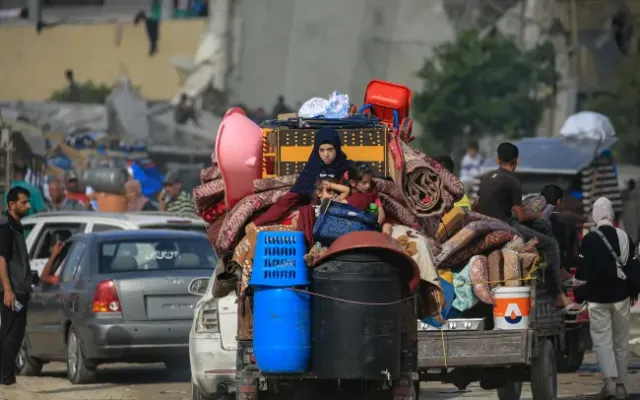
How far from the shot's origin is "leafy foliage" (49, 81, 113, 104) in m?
75.8

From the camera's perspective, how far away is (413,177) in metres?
10.7

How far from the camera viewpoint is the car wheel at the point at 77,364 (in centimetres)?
1531

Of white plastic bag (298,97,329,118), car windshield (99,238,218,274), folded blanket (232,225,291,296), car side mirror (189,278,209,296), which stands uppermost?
white plastic bag (298,97,329,118)

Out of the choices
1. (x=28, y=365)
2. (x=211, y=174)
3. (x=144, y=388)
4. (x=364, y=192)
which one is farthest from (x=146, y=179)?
(x=364, y=192)

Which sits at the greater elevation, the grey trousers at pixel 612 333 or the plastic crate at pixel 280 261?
the plastic crate at pixel 280 261

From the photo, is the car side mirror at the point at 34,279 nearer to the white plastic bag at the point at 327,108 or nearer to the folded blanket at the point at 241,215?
the white plastic bag at the point at 327,108

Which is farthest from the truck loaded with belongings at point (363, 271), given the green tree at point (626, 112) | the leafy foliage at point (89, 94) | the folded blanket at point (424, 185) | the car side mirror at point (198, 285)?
the leafy foliage at point (89, 94)

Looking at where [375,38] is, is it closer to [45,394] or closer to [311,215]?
[45,394]

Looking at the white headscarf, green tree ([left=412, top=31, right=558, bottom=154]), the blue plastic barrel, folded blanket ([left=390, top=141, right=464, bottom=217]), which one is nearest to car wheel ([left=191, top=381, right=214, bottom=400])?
folded blanket ([left=390, top=141, right=464, bottom=217])

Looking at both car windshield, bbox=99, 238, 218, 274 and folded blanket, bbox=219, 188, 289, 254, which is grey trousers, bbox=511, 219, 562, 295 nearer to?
car windshield, bbox=99, 238, 218, 274

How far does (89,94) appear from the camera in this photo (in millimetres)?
76625

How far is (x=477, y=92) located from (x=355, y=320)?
4445cm

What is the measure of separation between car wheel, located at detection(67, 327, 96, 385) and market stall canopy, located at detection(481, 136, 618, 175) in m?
9.60

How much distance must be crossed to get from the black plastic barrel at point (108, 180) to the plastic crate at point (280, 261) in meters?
16.1
